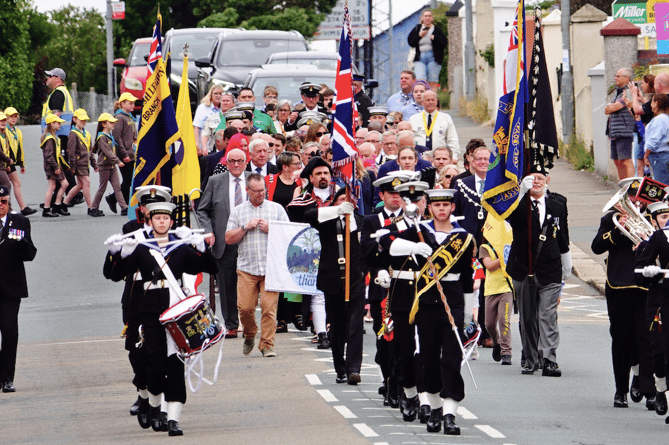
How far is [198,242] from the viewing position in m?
11.3

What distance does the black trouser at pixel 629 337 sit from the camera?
12.1 metres

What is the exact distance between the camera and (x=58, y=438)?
11.1m

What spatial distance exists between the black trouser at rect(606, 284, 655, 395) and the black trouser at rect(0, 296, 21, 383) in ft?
19.0

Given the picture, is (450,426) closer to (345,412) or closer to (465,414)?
(465,414)

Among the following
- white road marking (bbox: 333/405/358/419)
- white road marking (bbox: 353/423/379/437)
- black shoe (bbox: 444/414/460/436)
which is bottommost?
white road marking (bbox: 333/405/358/419)

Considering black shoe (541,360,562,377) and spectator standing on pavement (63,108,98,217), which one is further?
spectator standing on pavement (63,108,98,217)

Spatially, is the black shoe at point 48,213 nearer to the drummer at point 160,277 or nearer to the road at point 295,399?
the road at point 295,399

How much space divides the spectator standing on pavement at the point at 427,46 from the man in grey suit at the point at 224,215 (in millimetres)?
12266

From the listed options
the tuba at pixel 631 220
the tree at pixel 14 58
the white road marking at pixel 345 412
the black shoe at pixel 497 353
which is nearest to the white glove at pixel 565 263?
the black shoe at pixel 497 353

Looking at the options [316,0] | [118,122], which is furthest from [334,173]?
[316,0]

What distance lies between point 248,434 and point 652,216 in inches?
154

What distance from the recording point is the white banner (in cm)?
1512

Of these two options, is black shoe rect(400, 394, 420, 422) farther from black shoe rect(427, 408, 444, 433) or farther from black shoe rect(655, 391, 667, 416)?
black shoe rect(655, 391, 667, 416)

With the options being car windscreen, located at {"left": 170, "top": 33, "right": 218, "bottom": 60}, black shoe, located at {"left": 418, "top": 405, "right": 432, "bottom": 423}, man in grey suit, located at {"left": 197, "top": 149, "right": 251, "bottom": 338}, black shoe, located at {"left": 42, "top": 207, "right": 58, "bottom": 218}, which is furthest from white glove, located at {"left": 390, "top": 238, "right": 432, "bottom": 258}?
car windscreen, located at {"left": 170, "top": 33, "right": 218, "bottom": 60}
